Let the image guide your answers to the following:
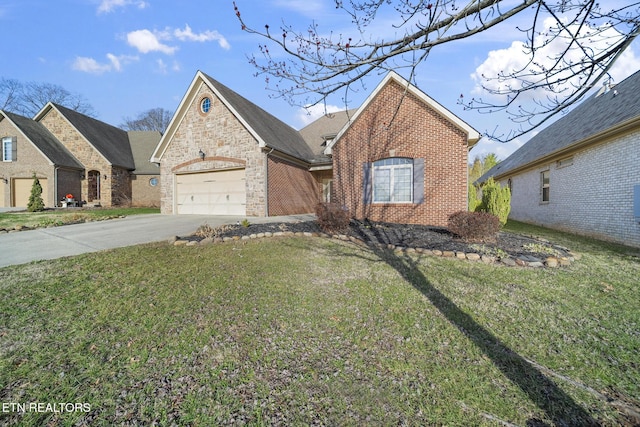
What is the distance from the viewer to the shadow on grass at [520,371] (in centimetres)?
201

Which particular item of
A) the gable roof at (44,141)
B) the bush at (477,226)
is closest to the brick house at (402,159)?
the bush at (477,226)

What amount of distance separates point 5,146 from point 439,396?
28187 millimetres

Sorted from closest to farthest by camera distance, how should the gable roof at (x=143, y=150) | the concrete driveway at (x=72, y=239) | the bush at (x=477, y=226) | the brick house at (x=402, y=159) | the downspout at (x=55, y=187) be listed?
the concrete driveway at (x=72, y=239)
the bush at (x=477, y=226)
the brick house at (x=402, y=159)
the downspout at (x=55, y=187)
the gable roof at (x=143, y=150)

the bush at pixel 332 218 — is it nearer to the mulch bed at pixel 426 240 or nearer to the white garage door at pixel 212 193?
the mulch bed at pixel 426 240

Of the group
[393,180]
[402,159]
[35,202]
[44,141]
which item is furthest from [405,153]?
[44,141]

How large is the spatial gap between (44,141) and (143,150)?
6.05 m

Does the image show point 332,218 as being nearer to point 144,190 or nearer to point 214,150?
point 214,150

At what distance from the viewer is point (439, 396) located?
218 centimetres

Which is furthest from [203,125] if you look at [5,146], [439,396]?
[5,146]

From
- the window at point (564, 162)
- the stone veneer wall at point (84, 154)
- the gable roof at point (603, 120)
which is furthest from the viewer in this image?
the stone veneer wall at point (84, 154)

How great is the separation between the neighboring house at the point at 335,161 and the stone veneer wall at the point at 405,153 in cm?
4

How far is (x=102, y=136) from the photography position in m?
21.3

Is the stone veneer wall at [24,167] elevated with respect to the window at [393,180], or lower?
elevated

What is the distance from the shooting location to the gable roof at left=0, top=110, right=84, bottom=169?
1777cm
